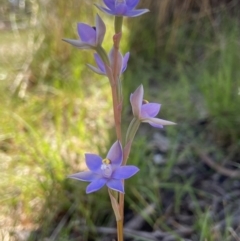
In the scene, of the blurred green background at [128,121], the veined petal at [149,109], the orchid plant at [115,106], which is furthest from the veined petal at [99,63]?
the blurred green background at [128,121]

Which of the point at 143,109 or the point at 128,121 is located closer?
the point at 143,109

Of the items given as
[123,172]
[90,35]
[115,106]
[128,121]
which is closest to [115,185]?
[123,172]

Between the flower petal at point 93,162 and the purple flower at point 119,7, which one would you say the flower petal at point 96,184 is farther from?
the purple flower at point 119,7

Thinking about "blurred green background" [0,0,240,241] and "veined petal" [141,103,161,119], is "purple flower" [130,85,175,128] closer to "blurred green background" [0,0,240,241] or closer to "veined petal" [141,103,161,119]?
"veined petal" [141,103,161,119]

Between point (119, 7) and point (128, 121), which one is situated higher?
point (119, 7)

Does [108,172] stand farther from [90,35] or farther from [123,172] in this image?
[90,35]

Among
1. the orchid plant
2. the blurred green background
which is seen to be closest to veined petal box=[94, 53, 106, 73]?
the orchid plant

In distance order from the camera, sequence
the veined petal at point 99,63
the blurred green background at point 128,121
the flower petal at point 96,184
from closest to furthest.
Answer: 1. the flower petal at point 96,184
2. the veined petal at point 99,63
3. the blurred green background at point 128,121
